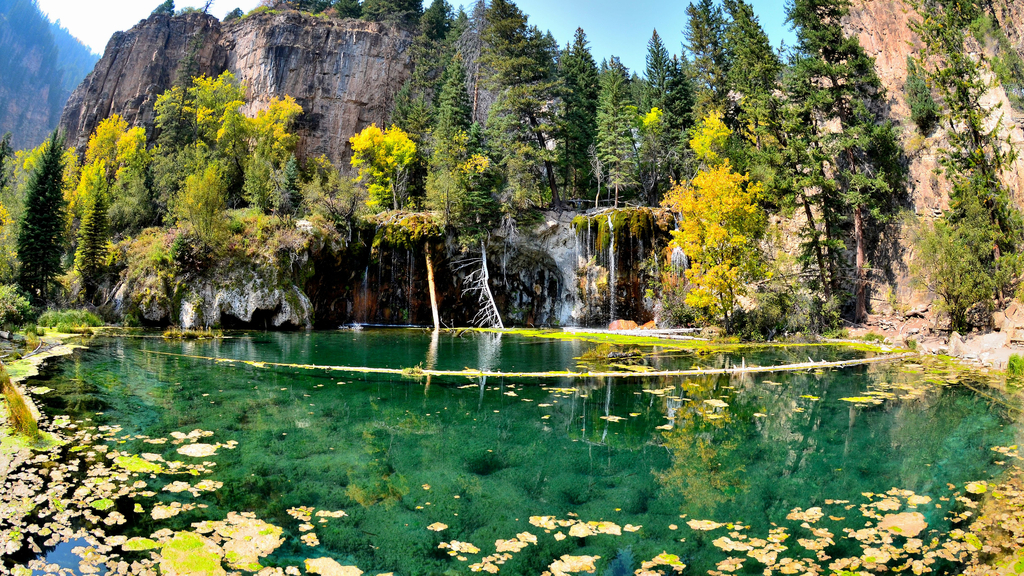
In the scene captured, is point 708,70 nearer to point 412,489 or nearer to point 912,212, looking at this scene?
point 912,212

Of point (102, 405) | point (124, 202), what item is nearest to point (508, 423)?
point (102, 405)

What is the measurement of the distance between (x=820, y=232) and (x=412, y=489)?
92.9ft

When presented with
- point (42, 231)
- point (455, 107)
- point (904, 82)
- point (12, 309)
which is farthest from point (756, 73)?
point (42, 231)

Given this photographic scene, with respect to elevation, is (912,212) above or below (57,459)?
above

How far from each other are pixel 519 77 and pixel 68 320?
87.1ft

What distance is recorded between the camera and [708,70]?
132 ft

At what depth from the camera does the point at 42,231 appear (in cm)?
2728

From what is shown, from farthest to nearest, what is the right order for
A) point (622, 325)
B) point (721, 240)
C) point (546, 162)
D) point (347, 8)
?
point (347, 8), point (546, 162), point (622, 325), point (721, 240)

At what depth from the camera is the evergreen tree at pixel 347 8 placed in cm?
5741

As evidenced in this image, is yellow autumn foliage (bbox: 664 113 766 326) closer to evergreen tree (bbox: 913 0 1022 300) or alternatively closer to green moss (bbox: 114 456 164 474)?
evergreen tree (bbox: 913 0 1022 300)

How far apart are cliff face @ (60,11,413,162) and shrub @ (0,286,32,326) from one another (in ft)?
110

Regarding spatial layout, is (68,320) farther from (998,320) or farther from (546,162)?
(998,320)

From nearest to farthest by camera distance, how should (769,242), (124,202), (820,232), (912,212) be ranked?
(912,212) < (820,232) < (769,242) < (124,202)

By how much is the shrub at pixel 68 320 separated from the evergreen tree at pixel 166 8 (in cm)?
4715
